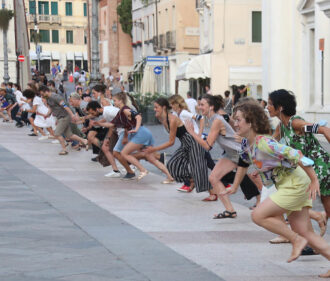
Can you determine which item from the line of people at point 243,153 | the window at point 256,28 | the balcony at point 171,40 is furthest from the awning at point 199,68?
the line of people at point 243,153

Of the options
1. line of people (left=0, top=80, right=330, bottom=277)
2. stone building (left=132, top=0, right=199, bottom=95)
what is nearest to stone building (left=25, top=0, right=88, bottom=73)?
stone building (left=132, top=0, right=199, bottom=95)

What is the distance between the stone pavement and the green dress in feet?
2.29

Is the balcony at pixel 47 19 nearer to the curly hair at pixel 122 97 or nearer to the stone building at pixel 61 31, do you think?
the stone building at pixel 61 31

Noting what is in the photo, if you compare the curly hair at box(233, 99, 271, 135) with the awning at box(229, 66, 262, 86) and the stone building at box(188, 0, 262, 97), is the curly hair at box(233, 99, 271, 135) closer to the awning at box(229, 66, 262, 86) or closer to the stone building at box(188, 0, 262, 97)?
the stone building at box(188, 0, 262, 97)

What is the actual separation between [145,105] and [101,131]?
17357 mm

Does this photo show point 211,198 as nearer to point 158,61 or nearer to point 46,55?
point 158,61

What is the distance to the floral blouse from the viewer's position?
720cm

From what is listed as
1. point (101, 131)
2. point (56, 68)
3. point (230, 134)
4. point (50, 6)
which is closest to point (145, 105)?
point (101, 131)

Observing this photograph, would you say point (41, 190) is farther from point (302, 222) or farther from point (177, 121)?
point (302, 222)

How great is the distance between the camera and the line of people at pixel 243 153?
736 centimetres

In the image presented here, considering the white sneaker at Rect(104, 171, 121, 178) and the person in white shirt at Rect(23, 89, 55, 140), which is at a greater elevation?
the person in white shirt at Rect(23, 89, 55, 140)

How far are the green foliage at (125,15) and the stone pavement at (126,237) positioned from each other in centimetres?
6009

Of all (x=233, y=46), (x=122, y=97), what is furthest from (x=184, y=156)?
(x=233, y=46)

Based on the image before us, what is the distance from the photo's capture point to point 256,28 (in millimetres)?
47031
